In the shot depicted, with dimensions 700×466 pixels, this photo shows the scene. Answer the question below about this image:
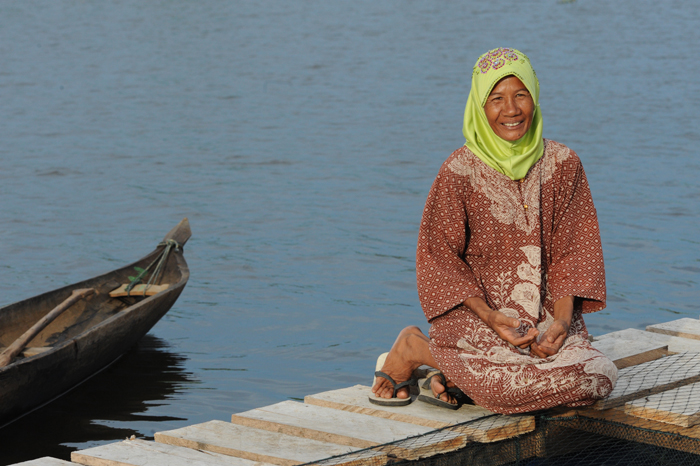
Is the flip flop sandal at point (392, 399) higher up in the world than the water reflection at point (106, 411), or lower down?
higher up

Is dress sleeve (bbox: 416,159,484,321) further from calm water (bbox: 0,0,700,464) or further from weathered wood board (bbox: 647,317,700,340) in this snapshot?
calm water (bbox: 0,0,700,464)

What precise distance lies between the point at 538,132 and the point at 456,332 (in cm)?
84

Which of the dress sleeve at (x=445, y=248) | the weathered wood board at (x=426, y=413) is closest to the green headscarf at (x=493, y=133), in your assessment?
the dress sleeve at (x=445, y=248)

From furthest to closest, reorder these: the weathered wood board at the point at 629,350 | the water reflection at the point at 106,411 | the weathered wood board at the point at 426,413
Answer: the water reflection at the point at 106,411
the weathered wood board at the point at 629,350
the weathered wood board at the point at 426,413

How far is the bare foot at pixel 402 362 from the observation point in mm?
3865

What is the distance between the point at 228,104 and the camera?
18797 mm

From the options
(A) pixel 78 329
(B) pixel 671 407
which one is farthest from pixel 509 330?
(A) pixel 78 329

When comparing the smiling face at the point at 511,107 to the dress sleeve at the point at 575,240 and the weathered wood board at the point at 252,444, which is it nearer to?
the dress sleeve at the point at 575,240

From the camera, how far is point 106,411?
5.91m

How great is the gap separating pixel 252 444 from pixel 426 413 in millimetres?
727

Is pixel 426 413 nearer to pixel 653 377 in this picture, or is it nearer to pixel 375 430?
pixel 375 430

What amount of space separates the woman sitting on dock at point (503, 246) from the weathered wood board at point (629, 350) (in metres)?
0.69

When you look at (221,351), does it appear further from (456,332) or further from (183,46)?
(183,46)

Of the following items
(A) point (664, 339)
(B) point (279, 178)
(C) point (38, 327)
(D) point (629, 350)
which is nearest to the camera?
(D) point (629, 350)
